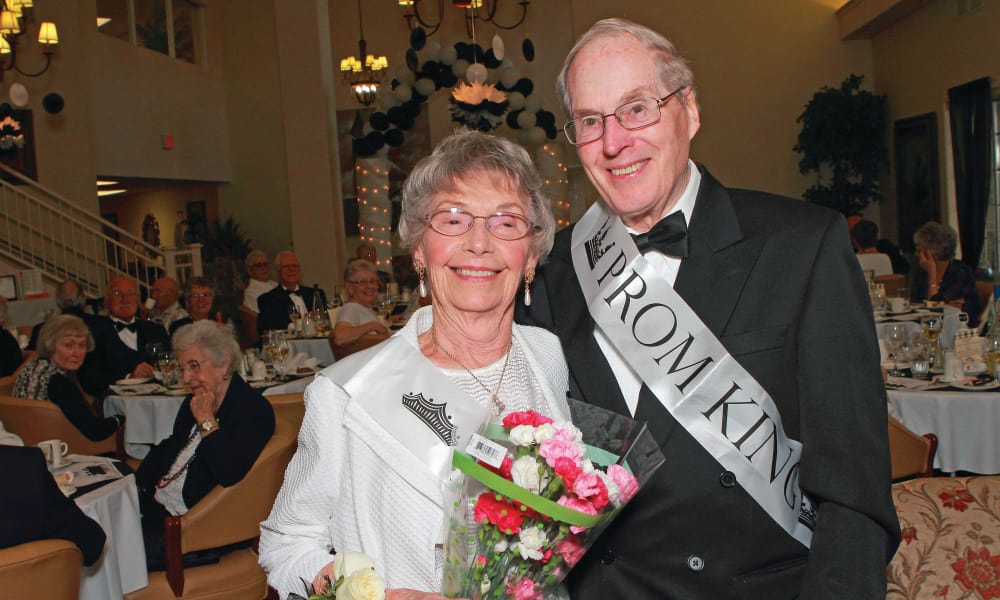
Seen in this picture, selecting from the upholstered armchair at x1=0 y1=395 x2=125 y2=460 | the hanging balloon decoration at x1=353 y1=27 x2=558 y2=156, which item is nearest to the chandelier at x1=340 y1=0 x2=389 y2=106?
the hanging balloon decoration at x1=353 y1=27 x2=558 y2=156

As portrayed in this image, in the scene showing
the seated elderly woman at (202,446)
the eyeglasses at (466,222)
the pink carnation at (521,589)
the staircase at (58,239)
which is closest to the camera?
the pink carnation at (521,589)

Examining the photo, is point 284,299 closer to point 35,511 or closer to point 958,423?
point 35,511

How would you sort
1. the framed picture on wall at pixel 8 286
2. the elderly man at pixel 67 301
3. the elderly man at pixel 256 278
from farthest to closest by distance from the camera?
the framed picture on wall at pixel 8 286
the elderly man at pixel 256 278
the elderly man at pixel 67 301

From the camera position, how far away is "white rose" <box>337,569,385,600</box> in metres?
1.11

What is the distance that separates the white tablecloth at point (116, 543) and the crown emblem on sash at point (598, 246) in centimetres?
205

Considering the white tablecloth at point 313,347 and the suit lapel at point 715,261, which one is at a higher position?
the suit lapel at point 715,261

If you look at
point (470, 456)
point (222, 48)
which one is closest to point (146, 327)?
point (470, 456)

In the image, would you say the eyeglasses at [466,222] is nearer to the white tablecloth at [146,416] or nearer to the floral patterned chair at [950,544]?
the floral patterned chair at [950,544]

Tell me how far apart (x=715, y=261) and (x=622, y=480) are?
18.7 inches

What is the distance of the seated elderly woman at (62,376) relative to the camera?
4781 millimetres

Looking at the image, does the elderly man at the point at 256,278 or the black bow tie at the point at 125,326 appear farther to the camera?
the elderly man at the point at 256,278

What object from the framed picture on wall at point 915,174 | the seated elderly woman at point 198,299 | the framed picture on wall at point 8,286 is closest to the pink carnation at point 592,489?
the seated elderly woman at point 198,299

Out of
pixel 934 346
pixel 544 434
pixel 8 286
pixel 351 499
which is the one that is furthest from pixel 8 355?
pixel 544 434

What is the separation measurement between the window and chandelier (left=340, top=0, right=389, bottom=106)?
9.34 feet
